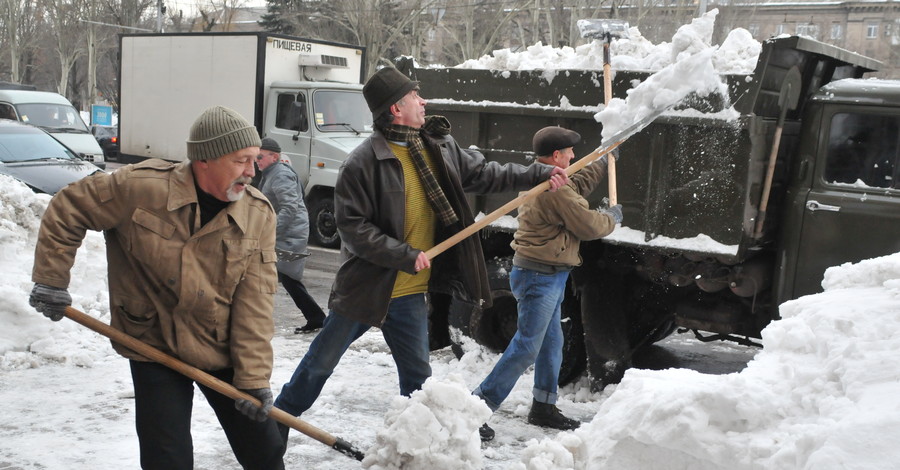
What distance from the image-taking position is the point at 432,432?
3.68m

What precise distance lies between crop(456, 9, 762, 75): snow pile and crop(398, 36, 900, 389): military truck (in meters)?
0.16

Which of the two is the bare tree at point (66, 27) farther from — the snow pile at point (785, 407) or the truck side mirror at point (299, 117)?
the snow pile at point (785, 407)

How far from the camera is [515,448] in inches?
197

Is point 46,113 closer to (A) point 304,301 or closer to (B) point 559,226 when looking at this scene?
(A) point 304,301

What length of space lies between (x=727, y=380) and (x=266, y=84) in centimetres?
1211

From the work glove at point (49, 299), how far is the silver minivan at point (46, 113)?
658 inches

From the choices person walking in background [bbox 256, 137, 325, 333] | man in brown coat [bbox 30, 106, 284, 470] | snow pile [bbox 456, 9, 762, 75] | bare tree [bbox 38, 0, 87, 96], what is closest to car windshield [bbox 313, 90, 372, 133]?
person walking in background [bbox 256, 137, 325, 333]

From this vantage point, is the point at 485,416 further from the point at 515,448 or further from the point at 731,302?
the point at 731,302

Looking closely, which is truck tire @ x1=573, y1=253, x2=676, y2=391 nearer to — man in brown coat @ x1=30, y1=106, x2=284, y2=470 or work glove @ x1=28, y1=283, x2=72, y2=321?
man in brown coat @ x1=30, y1=106, x2=284, y2=470

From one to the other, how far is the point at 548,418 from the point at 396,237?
1747 mm

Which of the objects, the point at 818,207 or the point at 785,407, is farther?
the point at 818,207

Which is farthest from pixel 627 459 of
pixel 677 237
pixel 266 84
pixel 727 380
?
pixel 266 84

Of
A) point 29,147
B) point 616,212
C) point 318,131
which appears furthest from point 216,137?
point 29,147

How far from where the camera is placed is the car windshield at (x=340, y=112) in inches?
523
